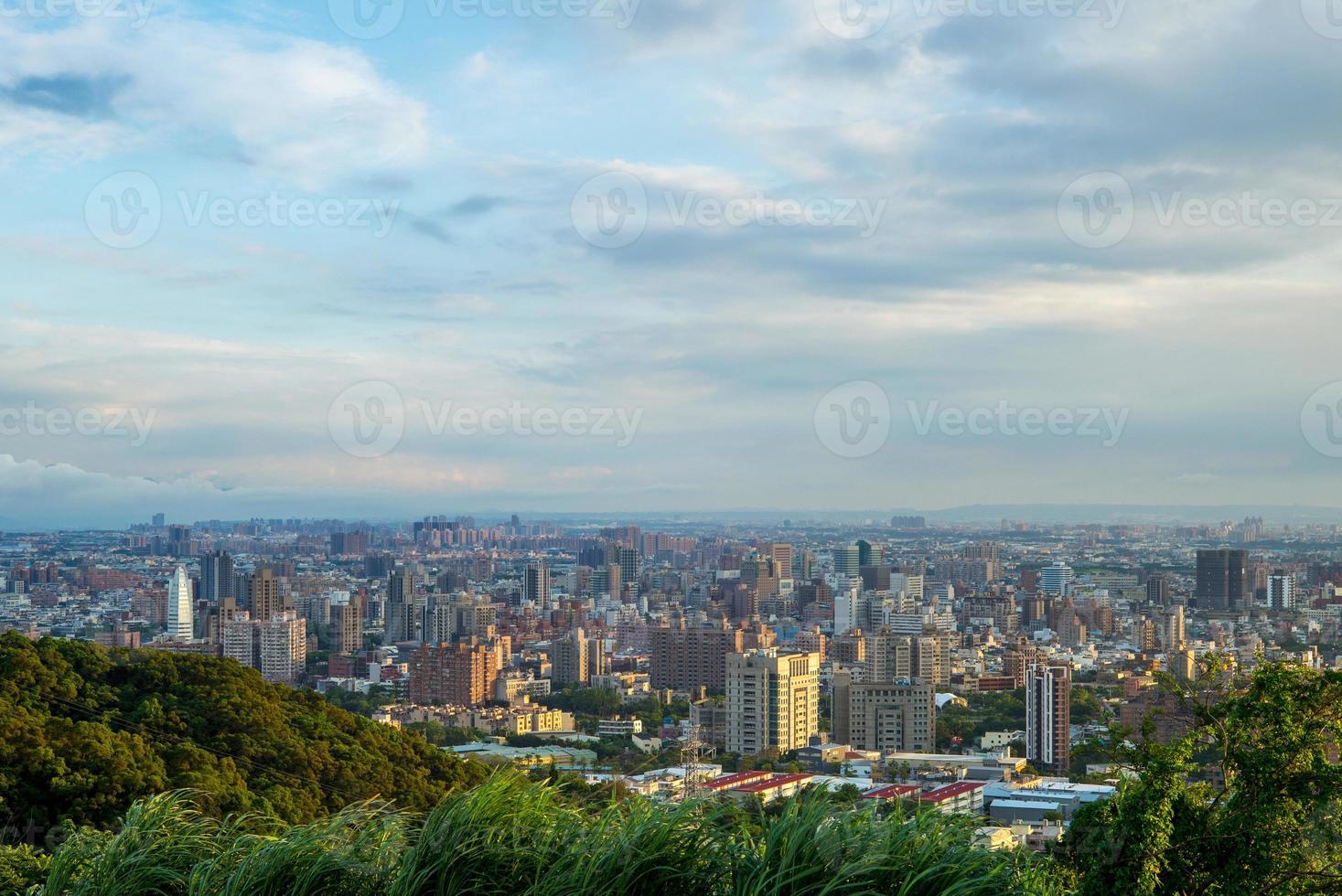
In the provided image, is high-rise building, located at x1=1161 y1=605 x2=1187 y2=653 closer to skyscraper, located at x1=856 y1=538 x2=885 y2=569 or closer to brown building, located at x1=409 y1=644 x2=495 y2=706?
brown building, located at x1=409 y1=644 x2=495 y2=706

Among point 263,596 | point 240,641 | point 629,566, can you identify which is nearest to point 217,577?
point 263,596

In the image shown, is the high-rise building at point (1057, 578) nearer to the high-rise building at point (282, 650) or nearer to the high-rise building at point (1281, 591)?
the high-rise building at point (1281, 591)

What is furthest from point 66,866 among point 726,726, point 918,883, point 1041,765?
point 726,726

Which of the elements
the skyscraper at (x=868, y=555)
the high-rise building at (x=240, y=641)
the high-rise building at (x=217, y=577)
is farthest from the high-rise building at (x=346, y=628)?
the skyscraper at (x=868, y=555)

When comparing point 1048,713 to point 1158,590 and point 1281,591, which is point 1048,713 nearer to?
point 1281,591

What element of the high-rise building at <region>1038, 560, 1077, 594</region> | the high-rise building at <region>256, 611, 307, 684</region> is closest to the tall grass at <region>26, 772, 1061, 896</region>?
the high-rise building at <region>256, 611, 307, 684</region>

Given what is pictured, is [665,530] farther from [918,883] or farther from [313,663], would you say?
[918,883]
